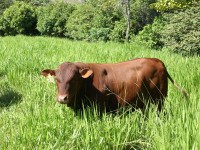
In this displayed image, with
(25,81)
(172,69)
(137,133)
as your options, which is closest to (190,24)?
(172,69)

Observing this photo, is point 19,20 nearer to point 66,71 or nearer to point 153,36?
point 153,36

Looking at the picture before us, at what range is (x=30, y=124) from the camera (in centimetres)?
294

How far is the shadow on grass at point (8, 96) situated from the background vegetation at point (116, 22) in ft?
15.5

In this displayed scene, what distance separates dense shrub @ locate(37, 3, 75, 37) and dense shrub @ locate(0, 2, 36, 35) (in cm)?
193

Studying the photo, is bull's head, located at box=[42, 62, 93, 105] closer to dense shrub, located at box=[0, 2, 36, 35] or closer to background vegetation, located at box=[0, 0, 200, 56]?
background vegetation, located at box=[0, 0, 200, 56]

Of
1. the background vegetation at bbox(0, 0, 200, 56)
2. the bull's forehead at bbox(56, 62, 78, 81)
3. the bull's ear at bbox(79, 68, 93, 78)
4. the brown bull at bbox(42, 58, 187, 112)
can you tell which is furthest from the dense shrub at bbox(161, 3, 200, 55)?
the bull's forehead at bbox(56, 62, 78, 81)

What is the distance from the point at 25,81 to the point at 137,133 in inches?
125

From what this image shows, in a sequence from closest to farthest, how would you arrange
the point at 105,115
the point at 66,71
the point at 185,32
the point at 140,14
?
the point at 105,115, the point at 66,71, the point at 185,32, the point at 140,14

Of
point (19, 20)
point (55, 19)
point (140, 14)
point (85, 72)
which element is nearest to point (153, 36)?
point (140, 14)

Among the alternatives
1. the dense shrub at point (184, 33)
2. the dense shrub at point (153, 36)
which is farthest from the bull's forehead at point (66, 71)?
the dense shrub at point (153, 36)

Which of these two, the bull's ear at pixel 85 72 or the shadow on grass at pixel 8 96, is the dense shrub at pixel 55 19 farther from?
the bull's ear at pixel 85 72

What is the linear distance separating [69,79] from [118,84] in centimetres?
66

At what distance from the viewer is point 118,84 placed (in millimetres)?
3486

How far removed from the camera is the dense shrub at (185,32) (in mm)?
11094
